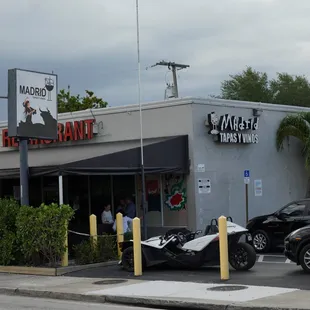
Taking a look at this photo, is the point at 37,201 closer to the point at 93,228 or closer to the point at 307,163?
the point at 93,228

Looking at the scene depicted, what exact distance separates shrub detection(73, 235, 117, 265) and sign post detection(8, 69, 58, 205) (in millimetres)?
2204

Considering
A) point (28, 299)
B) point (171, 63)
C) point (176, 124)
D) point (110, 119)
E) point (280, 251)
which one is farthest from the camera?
point (171, 63)

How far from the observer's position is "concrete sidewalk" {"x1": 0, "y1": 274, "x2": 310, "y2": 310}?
11570 mm

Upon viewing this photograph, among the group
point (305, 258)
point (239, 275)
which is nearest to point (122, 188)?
point (239, 275)

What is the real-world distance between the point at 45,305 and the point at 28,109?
25.3 ft

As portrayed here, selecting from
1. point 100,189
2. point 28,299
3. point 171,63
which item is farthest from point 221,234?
point 171,63

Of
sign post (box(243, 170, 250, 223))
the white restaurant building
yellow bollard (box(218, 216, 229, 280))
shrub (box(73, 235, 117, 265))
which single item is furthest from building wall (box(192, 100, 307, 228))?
yellow bollard (box(218, 216, 229, 280))

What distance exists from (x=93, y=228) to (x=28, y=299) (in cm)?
470

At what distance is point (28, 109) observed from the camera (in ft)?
62.9

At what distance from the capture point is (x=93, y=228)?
61.0 feet

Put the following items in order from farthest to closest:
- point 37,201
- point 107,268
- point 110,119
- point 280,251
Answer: point 37,201, point 110,119, point 280,251, point 107,268

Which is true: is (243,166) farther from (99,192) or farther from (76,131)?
(76,131)

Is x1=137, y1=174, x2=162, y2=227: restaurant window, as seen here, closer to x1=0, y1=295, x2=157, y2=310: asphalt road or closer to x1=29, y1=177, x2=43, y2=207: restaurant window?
x1=29, y1=177, x2=43, y2=207: restaurant window

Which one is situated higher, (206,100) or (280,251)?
(206,100)
